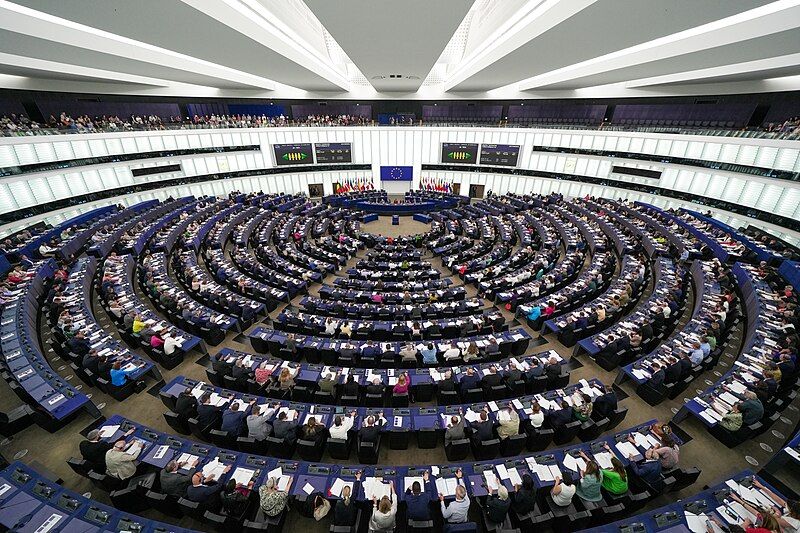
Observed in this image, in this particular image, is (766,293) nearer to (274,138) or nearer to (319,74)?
(319,74)

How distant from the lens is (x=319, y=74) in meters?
23.6

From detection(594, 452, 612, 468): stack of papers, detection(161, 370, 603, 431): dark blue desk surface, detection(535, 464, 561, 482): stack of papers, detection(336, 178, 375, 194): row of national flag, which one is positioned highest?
detection(336, 178, 375, 194): row of national flag

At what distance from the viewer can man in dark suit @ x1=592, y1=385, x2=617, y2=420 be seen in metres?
9.02

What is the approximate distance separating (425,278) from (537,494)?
12.5 meters

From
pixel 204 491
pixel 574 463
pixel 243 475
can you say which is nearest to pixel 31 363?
pixel 204 491

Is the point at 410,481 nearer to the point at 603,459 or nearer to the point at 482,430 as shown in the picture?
the point at 482,430

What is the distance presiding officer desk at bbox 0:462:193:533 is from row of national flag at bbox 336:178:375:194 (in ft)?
119

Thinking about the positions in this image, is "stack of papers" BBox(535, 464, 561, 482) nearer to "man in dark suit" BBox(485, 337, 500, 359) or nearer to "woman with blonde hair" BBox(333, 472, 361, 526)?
"woman with blonde hair" BBox(333, 472, 361, 526)

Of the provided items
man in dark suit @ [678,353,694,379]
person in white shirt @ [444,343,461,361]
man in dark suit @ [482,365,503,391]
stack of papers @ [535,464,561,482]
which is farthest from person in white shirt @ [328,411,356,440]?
man in dark suit @ [678,353,694,379]

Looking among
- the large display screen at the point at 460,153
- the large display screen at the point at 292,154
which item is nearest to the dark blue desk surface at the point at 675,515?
the large display screen at the point at 460,153

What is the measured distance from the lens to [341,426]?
27.3ft

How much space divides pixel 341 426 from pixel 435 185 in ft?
119

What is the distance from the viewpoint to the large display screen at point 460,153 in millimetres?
38312

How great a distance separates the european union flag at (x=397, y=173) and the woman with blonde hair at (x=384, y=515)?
38339 mm
